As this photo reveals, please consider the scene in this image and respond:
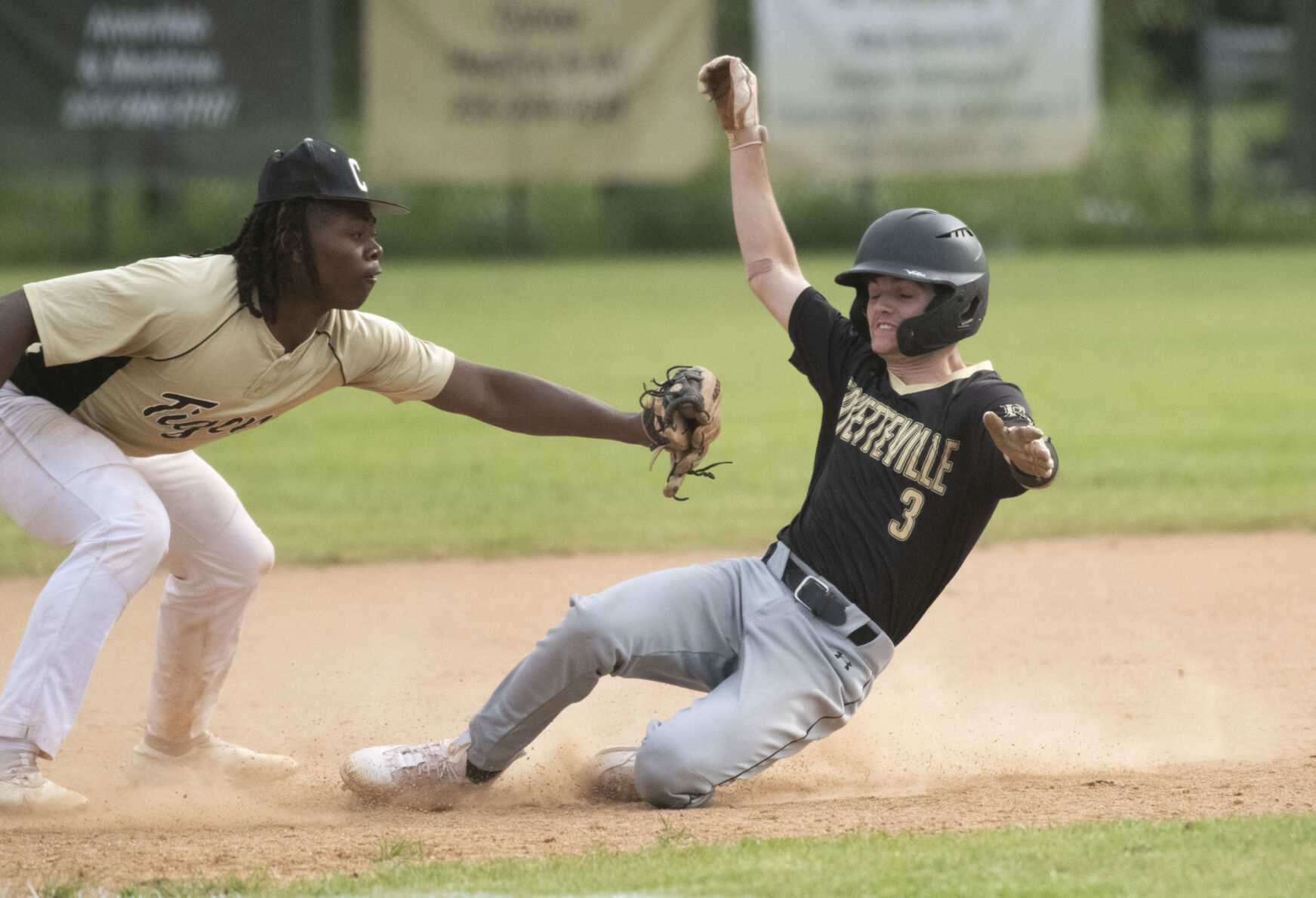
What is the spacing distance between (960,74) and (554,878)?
61.1ft

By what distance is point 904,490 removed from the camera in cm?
371

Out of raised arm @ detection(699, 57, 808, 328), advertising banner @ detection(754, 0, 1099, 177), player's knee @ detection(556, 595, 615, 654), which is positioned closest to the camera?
player's knee @ detection(556, 595, 615, 654)

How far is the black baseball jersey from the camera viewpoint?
143 inches

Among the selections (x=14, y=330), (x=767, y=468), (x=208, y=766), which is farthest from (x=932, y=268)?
(x=767, y=468)

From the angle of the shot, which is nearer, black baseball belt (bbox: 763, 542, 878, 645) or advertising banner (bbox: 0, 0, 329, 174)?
black baseball belt (bbox: 763, 542, 878, 645)

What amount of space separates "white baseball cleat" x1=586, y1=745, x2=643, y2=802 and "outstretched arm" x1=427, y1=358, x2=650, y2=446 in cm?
80

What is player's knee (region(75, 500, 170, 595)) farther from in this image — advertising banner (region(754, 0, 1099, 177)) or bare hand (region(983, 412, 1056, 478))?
advertising banner (region(754, 0, 1099, 177))

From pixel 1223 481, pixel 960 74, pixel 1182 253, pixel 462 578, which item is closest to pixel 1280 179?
pixel 1182 253

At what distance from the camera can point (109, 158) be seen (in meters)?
18.7

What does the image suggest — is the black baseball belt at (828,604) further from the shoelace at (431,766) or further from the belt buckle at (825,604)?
the shoelace at (431,766)

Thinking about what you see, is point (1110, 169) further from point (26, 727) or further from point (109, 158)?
point (26, 727)

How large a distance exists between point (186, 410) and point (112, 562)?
45cm

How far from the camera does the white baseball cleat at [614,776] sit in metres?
3.95

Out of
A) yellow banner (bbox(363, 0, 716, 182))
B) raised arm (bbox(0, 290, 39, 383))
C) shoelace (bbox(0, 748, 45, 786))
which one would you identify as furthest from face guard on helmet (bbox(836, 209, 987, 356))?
yellow banner (bbox(363, 0, 716, 182))
